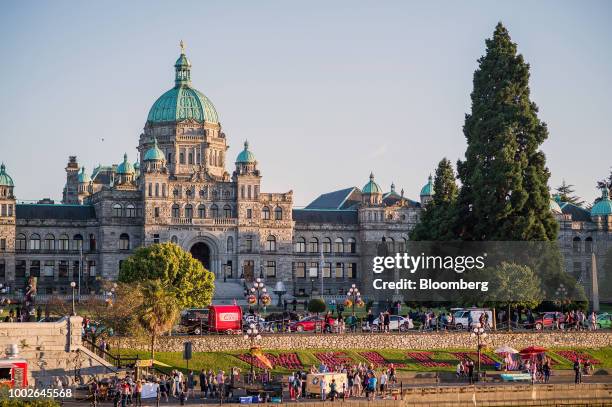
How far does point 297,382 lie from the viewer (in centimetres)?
6569

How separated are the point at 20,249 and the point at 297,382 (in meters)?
70.0

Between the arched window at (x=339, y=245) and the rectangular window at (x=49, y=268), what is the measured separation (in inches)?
1161

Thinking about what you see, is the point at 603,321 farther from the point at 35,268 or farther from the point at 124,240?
the point at 35,268

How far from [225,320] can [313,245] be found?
5785 cm

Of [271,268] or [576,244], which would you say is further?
[576,244]

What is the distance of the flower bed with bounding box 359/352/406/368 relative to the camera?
7788cm

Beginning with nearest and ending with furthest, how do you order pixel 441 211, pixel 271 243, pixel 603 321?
pixel 603 321, pixel 441 211, pixel 271 243

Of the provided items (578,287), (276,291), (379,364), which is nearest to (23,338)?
(379,364)

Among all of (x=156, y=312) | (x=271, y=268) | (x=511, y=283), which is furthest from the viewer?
(x=271, y=268)

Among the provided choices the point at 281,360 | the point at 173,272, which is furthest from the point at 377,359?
the point at 173,272

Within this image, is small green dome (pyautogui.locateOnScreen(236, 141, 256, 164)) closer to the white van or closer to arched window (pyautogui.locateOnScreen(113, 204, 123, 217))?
arched window (pyautogui.locateOnScreen(113, 204, 123, 217))

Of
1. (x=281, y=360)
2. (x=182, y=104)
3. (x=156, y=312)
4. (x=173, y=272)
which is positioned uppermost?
(x=182, y=104)

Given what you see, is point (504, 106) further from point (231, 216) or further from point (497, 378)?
point (231, 216)

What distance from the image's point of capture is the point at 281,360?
7638 cm
